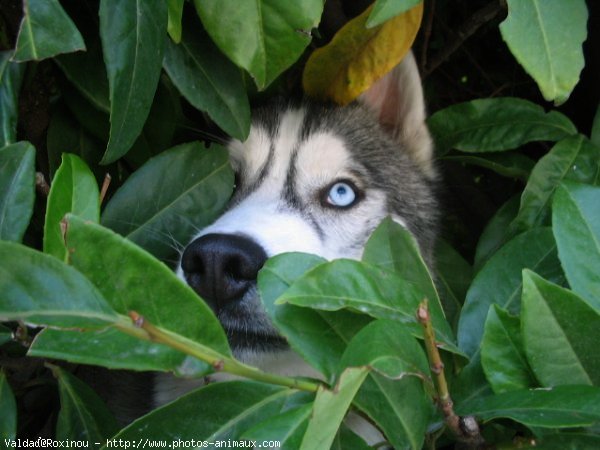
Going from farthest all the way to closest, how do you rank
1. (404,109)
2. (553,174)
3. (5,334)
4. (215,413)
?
(404,109), (553,174), (5,334), (215,413)

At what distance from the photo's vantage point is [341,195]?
2.09 metres

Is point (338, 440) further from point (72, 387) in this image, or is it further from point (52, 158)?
point (52, 158)

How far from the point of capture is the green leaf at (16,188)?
1.30m

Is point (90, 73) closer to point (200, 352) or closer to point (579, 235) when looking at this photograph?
point (200, 352)

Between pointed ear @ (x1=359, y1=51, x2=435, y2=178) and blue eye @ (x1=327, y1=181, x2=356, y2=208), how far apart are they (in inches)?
15.1

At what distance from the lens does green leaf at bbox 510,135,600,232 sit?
1.72 m

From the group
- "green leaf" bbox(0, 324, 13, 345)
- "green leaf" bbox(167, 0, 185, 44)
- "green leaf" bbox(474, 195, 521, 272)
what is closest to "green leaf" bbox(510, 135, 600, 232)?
"green leaf" bbox(474, 195, 521, 272)

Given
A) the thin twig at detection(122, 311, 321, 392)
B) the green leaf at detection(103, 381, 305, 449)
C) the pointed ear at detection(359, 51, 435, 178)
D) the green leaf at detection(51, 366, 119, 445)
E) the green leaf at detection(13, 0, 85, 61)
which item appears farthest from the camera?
the pointed ear at detection(359, 51, 435, 178)

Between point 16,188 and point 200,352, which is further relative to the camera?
point 16,188

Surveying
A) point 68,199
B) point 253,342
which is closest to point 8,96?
point 68,199

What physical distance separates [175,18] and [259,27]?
6.6 inches

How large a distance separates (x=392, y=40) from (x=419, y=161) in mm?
612

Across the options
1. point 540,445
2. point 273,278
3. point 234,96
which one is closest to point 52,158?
point 234,96

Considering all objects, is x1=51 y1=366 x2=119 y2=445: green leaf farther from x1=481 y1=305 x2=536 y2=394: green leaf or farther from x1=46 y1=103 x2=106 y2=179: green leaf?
x1=481 y1=305 x2=536 y2=394: green leaf
